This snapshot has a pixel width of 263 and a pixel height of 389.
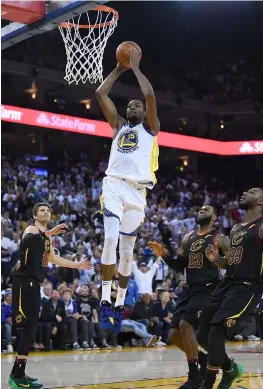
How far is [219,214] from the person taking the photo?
82.6 feet

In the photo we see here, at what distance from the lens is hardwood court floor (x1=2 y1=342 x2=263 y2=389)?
25.5 feet

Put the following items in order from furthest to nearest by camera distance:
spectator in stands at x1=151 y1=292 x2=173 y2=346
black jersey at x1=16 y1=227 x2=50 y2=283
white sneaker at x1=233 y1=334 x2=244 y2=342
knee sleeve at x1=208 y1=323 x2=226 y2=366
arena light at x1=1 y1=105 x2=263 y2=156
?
1. arena light at x1=1 y1=105 x2=263 y2=156
2. white sneaker at x1=233 y1=334 x2=244 y2=342
3. spectator in stands at x1=151 y1=292 x2=173 y2=346
4. black jersey at x1=16 y1=227 x2=50 y2=283
5. knee sleeve at x1=208 y1=323 x2=226 y2=366

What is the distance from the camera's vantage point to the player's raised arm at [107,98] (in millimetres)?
6465

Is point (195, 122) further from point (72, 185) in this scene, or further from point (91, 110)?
point (72, 185)

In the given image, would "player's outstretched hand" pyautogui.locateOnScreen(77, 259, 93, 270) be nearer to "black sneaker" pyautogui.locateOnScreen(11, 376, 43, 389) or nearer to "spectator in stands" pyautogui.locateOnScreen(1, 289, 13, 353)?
"black sneaker" pyautogui.locateOnScreen(11, 376, 43, 389)

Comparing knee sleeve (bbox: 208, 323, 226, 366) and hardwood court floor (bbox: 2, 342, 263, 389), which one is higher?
knee sleeve (bbox: 208, 323, 226, 366)

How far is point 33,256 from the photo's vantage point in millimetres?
7480

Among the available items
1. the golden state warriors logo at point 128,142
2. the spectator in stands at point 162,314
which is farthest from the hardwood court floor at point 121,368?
the golden state warriors logo at point 128,142

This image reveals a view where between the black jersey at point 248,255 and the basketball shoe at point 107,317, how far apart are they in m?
1.29

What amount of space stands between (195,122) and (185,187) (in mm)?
5154

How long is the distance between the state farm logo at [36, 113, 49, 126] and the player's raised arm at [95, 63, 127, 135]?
619 inches

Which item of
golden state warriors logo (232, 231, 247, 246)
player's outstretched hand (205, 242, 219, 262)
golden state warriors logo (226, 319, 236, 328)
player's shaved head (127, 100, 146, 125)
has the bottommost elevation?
golden state warriors logo (226, 319, 236, 328)

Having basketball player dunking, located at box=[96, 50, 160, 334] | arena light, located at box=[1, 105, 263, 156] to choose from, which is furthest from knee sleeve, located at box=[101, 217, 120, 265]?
arena light, located at box=[1, 105, 263, 156]

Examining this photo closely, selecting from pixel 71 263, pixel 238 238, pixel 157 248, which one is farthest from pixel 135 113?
pixel 71 263
